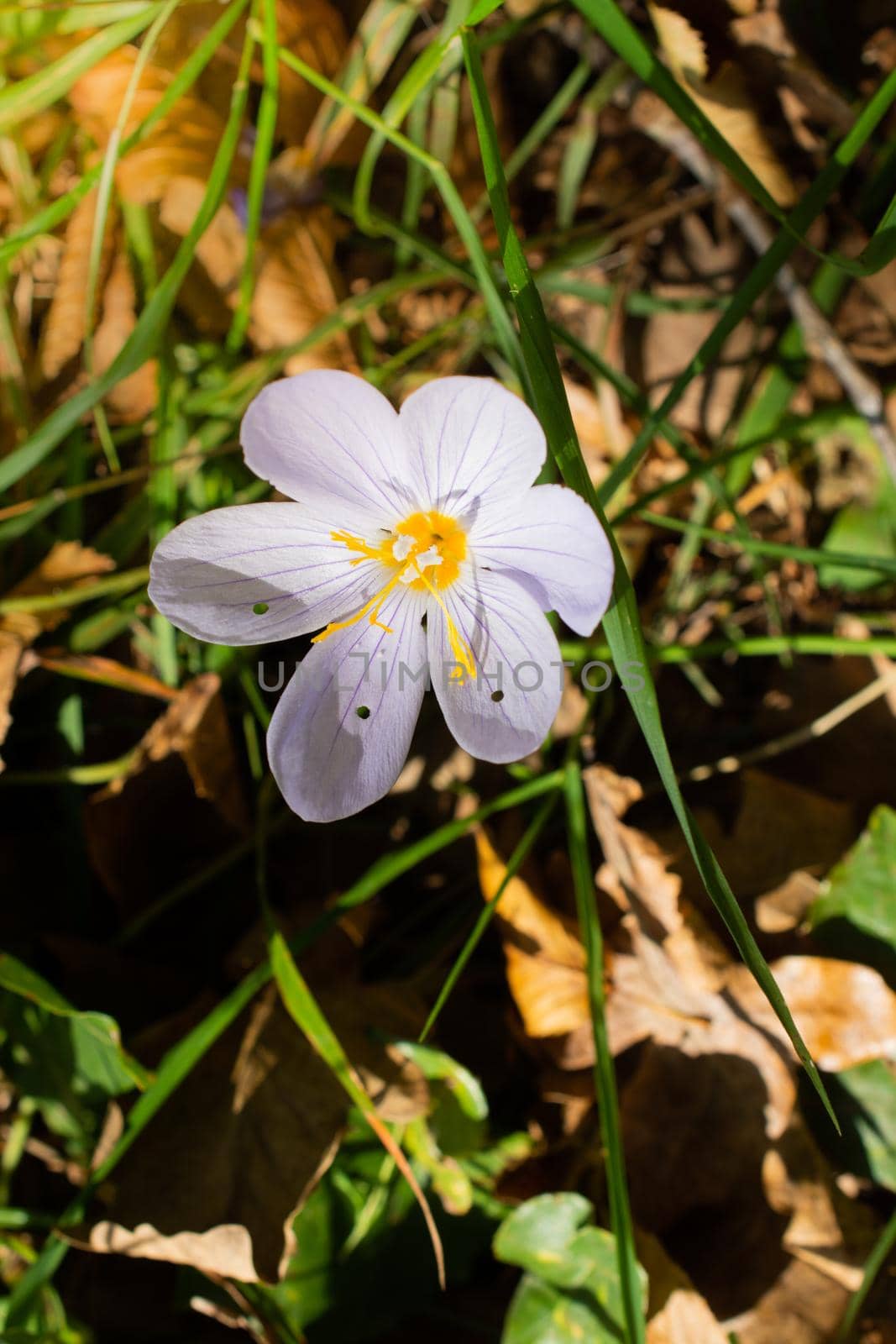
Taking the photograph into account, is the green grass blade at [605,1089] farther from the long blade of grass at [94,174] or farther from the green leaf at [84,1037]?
the long blade of grass at [94,174]

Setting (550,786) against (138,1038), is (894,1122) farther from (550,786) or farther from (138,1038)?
(138,1038)

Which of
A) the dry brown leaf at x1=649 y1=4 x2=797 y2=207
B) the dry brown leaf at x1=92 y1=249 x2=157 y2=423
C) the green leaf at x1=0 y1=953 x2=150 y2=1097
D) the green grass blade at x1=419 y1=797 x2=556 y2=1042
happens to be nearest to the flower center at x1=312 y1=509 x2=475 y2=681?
the green grass blade at x1=419 y1=797 x2=556 y2=1042

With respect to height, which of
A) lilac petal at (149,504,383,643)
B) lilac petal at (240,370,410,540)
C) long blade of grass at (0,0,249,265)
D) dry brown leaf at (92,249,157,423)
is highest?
long blade of grass at (0,0,249,265)

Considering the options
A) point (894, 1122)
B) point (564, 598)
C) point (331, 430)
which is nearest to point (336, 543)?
point (331, 430)

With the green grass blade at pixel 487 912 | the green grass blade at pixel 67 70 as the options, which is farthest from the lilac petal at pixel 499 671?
the green grass blade at pixel 67 70

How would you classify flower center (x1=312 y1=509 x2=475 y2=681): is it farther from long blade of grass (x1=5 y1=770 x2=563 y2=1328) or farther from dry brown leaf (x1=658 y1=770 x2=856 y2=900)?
dry brown leaf (x1=658 y1=770 x2=856 y2=900)
